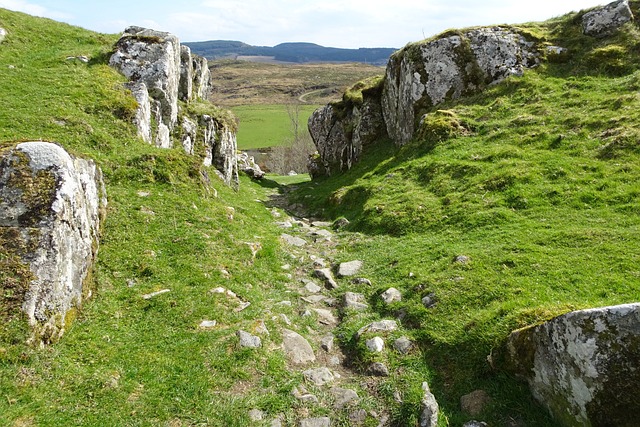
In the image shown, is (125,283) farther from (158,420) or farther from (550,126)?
(550,126)

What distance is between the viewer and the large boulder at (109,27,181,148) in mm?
26047

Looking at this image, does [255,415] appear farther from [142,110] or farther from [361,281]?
[142,110]

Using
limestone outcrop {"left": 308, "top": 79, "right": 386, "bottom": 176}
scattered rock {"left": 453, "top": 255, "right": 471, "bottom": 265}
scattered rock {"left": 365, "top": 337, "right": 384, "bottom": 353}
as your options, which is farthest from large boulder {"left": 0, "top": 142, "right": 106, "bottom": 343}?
limestone outcrop {"left": 308, "top": 79, "right": 386, "bottom": 176}

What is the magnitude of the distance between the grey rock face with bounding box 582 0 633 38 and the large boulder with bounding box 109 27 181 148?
32442mm

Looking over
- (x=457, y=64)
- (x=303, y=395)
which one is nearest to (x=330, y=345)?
(x=303, y=395)

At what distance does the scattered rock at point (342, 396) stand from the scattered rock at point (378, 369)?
95cm

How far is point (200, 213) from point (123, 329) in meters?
7.33

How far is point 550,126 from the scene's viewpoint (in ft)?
79.3

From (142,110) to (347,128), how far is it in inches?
857

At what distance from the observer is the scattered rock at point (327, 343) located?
11348mm

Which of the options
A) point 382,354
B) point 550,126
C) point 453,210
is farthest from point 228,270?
point 550,126

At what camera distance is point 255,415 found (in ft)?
27.6

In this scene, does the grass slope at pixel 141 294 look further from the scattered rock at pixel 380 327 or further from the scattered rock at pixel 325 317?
the scattered rock at pixel 380 327

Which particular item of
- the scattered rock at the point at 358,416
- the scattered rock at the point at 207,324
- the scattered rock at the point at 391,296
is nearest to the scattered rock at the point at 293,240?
the scattered rock at the point at 391,296
